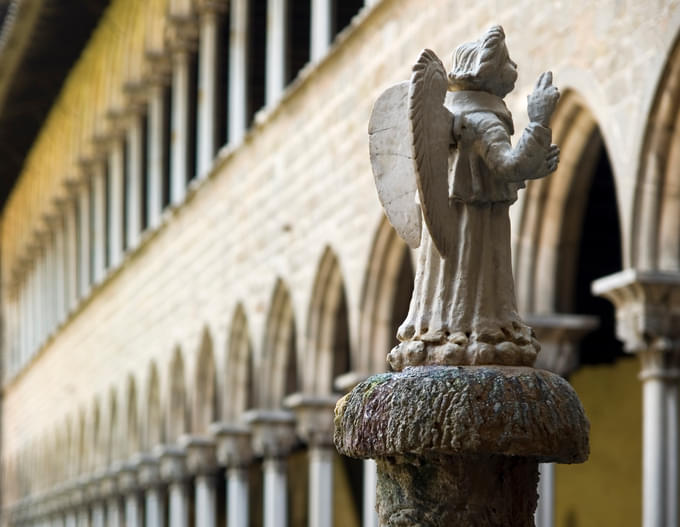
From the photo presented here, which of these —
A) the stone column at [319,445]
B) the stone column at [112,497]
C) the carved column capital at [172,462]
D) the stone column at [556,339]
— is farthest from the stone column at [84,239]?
the stone column at [556,339]

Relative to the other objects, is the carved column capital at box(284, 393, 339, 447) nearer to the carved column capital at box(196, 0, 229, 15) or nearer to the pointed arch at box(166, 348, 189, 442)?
the pointed arch at box(166, 348, 189, 442)

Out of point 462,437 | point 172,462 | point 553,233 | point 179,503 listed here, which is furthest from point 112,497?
point 462,437

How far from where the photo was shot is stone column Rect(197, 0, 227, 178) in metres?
19.1

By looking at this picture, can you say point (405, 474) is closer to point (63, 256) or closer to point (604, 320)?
point (604, 320)

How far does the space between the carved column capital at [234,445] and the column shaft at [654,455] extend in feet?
27.8

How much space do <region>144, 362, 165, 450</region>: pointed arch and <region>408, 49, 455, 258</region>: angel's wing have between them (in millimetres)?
16212

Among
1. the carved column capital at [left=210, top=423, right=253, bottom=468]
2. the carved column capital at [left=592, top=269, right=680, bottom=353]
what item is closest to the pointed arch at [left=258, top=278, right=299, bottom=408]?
the carved column capital at [left=210, top=423, right=253, bottom=468]

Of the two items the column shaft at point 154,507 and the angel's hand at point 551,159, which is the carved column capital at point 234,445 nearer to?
the column shaft at point 154,507

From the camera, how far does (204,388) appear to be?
18781 millimetres

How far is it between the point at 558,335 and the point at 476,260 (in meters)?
5.55

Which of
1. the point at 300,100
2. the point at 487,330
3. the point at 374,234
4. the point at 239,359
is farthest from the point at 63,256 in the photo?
the point at 487,330

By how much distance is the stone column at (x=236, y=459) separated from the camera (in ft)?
57.2

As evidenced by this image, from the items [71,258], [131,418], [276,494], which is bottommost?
[276,494]

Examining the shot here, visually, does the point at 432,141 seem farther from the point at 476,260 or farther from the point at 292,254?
the point at 292,254
